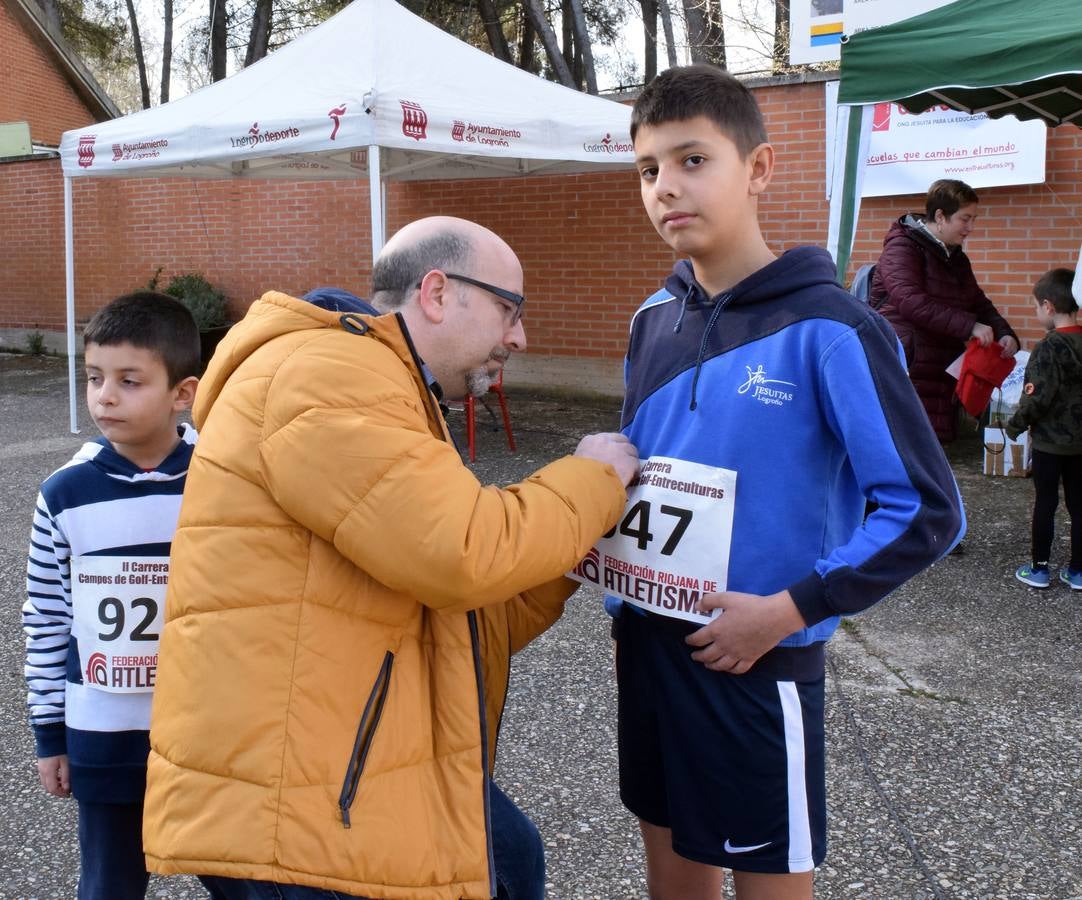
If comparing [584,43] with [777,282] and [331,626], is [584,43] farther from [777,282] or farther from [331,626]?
[331,626]

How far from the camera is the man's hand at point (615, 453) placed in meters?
1.64

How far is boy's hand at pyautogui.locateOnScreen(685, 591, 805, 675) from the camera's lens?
153 centimetres

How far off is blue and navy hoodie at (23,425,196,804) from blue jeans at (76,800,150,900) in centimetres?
5

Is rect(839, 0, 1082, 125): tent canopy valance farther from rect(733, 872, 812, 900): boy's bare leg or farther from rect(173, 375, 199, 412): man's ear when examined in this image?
rect(733, 872, 812, 900): boy's bare leg

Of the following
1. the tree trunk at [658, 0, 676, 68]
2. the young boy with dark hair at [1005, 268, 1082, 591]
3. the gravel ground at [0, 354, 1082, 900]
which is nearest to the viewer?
the gravel ground at [0, 354, 1082, 900]

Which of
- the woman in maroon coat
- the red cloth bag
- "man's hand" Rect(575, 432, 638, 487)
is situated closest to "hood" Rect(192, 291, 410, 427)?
"man's hand" Rect(575, 432, 638, 487)

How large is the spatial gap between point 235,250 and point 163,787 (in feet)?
39.6

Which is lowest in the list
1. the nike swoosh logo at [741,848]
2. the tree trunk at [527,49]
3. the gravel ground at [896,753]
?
the gravel ground at [896,753]

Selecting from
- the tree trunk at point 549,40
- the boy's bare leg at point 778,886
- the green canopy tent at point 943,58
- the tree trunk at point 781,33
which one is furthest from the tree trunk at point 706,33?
the boy's bare leg at point 778,886

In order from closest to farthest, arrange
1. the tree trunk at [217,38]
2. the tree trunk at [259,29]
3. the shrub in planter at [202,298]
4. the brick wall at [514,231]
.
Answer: the brick wall at [514,231] < the shrub in planter at [202,298] < the tree trunk at [259,29] < the tree trunk at [217,38]

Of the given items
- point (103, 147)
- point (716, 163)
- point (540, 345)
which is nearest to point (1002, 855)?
point (716, 163)

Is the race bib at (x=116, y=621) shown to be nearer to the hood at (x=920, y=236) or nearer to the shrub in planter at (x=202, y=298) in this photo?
the hood at (x=920, y=236)

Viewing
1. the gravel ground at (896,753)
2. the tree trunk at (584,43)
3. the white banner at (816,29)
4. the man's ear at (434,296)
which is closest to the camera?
the man's ear at (434,296)

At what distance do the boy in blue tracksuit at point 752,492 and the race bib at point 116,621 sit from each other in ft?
3.05
